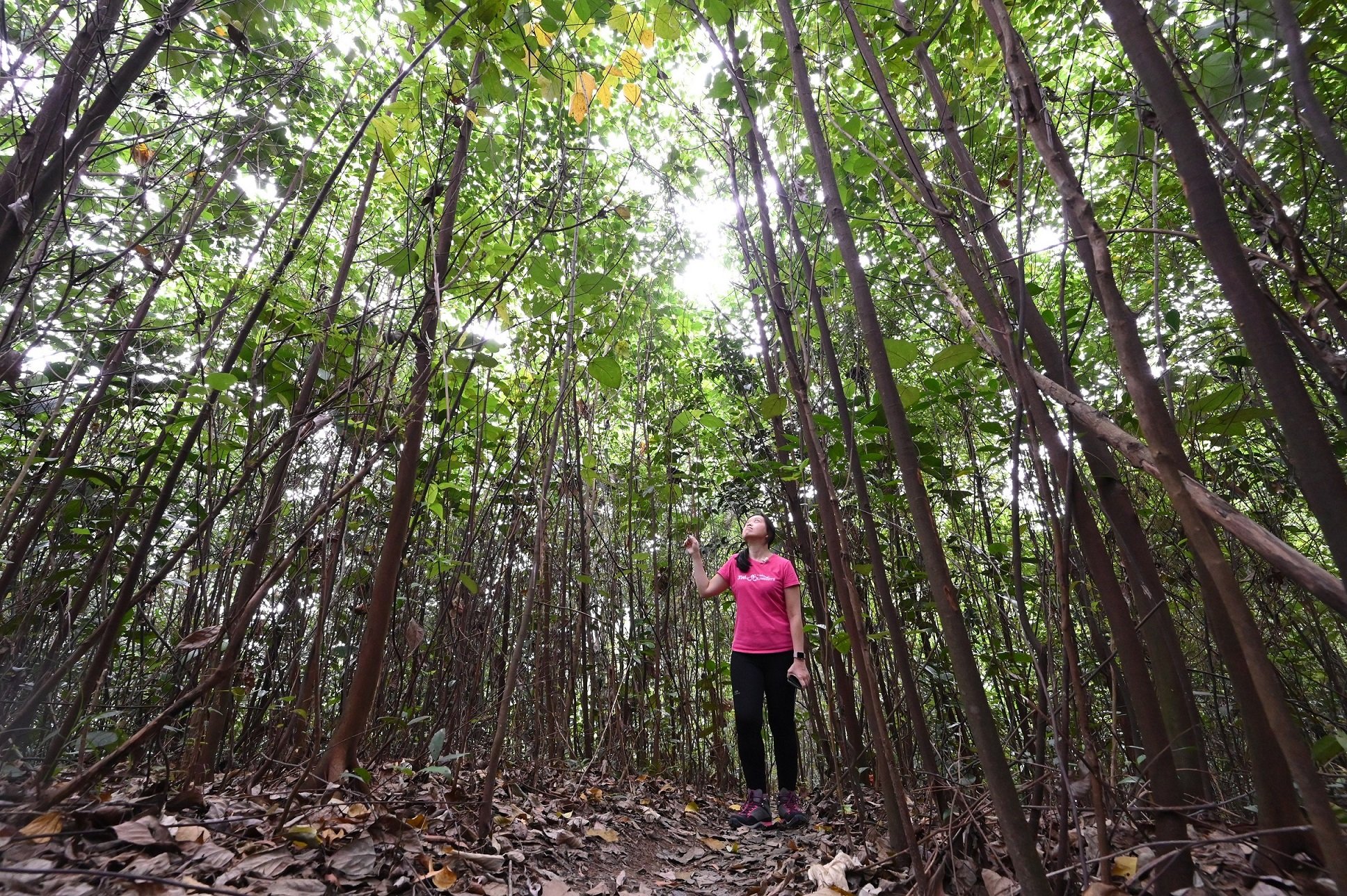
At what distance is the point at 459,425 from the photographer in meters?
2.93

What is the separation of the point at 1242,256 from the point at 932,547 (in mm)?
669

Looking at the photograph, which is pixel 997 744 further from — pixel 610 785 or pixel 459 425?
pixel 610 785

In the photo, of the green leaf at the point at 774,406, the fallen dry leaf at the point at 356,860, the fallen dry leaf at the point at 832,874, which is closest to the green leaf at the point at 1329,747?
the fallen dry leaf at the point at 832,874

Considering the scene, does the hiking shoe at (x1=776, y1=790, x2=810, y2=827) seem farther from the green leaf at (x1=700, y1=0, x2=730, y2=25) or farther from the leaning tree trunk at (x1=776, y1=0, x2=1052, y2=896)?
the green leaf at (x1=700, y1=0, x2=730, y2=25)

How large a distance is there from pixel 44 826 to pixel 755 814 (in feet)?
8.83

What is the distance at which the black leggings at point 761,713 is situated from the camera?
323cm

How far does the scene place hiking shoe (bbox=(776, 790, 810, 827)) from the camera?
3002 millimetres

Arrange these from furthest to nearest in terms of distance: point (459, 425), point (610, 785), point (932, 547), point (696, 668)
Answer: point (696, 668) < point (610, 785) < point (459, 425) < point (932, 547)

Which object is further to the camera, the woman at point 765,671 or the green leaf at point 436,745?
the woman at point 765,671

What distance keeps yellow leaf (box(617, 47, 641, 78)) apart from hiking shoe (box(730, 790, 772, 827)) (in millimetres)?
3231

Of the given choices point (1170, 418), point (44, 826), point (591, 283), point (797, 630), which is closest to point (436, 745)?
point (44, 826)

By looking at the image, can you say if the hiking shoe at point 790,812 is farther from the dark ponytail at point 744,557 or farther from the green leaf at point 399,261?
the green leaf at point 399,261

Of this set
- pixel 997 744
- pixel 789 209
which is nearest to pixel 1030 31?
pixel 789 209

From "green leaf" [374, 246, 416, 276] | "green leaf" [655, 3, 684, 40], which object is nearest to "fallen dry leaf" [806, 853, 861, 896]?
"green leaf" [374, 246, 416, 276]
